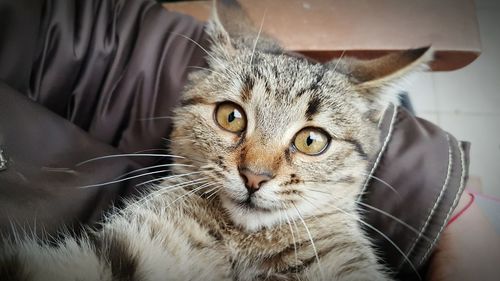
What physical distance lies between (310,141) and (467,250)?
308 mm

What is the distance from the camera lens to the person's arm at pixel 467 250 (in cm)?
55

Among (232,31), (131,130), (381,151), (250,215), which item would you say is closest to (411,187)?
(381,151)

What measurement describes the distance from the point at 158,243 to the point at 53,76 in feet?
1.36

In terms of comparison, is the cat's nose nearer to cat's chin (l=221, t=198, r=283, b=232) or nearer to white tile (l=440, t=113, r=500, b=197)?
cat's chin (l=221, t=198, r=283, b=232)

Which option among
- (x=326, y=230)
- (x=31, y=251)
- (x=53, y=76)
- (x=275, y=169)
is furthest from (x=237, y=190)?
(x=53, y=76)

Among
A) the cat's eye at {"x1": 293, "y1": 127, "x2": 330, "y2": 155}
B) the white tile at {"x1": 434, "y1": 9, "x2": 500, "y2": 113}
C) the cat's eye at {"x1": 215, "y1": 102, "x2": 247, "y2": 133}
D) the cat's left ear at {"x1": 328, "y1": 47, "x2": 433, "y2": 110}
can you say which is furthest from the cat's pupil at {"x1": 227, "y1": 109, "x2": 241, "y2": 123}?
the white tile at {"x1": 434, "y1": 9, "x2": 500, "y2": 113}

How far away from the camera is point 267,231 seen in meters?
0.65

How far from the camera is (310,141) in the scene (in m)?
0.63

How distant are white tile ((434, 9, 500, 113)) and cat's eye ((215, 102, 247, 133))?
1.07 feet

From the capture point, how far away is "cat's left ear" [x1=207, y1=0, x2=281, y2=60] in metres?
0.73

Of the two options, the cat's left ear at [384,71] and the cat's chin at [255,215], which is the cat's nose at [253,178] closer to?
the cat's chin at [255,215]

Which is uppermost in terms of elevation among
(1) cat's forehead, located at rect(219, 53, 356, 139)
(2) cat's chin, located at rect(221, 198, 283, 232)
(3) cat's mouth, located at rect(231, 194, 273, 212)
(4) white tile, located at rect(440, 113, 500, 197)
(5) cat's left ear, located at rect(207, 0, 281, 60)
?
(5) cat's left ear, located at rect(207, 0, 281, 60)

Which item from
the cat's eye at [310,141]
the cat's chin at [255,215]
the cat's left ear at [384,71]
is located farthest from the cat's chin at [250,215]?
the cat's left ear at [384,71]

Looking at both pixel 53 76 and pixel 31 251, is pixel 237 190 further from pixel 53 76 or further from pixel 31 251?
pixel 53 76
